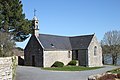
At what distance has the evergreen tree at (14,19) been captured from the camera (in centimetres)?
4194

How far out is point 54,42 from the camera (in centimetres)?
4597

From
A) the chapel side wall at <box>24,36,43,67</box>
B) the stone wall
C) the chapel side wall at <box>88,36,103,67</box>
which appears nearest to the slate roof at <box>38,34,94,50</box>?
the chapel side wall at <box>88,36,103,67</box>

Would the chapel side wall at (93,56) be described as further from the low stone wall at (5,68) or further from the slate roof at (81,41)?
the low stone wall at (5,68)

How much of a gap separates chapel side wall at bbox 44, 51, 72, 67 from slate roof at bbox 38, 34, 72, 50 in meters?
Answer: 0.94

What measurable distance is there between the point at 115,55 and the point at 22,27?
23.1 m

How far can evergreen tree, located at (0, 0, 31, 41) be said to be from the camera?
41.9m

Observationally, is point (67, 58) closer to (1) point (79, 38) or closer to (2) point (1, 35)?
(1) point (79, 38)

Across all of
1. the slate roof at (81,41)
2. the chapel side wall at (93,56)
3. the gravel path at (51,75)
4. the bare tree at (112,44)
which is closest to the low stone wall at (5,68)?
the gravel path at (51,75)

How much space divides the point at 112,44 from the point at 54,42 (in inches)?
612

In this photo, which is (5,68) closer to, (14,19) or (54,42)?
(14,19)

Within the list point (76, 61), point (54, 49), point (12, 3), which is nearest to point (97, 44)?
point (76, 61)

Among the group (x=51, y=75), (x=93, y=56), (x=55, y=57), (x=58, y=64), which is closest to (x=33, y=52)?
(x=55, y=57)

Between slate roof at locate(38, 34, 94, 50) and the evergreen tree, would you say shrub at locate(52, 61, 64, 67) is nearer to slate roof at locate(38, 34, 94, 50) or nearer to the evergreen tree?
slate roof at locate(38, 34, 94, 50)

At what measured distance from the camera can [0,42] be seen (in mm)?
25906
